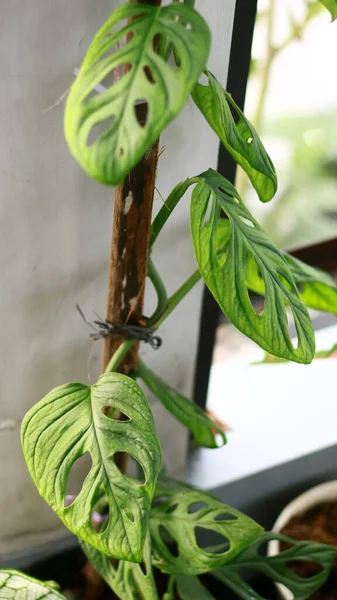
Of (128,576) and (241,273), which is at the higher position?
(241,273)

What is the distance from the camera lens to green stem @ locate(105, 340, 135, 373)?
0.75m

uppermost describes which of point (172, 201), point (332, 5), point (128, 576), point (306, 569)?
point (332, 5)

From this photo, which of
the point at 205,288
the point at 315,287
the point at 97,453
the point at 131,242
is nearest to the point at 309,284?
the point at 315,287

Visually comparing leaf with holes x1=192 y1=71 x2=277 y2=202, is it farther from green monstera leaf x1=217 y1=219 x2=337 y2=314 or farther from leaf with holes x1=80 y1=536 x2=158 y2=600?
leaf with holes x1=80 y1=536 x2=158 y2=600

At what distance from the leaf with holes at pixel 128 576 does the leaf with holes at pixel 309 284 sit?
0.32 m

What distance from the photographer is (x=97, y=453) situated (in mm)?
626

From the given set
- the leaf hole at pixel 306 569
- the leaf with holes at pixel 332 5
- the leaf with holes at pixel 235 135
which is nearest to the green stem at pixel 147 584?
the leaf hole at pixel 306 569

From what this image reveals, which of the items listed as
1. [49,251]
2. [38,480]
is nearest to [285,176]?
[49,251]

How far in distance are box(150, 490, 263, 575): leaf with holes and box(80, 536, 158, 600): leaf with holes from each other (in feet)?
0.07

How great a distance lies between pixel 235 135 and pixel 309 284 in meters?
0.32

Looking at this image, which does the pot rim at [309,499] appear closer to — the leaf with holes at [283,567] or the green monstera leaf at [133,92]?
the leaf with holes at [283,567]

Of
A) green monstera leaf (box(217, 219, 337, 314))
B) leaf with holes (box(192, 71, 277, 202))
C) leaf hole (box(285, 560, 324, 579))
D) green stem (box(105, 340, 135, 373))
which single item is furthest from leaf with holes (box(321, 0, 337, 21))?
leaf hole (box(285, 560, 324, 579))

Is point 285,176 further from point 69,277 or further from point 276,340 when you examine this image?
point 276,340

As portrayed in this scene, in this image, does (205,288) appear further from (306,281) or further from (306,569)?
(306,569)
